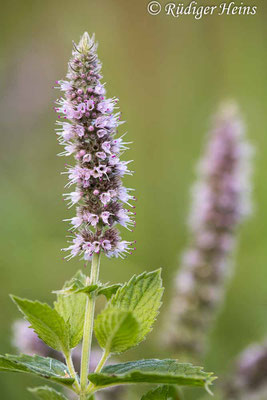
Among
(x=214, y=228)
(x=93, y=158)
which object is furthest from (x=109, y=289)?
(x=214, y=228)

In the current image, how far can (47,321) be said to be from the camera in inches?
63.7

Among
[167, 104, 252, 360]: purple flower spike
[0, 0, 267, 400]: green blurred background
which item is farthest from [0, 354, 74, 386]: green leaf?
[0, 0, 267, 400]: green blurred background

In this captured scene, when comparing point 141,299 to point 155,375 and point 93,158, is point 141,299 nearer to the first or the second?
point 155,375

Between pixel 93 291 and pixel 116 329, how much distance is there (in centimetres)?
21

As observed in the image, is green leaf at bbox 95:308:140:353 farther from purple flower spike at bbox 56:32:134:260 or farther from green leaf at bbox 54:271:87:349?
purple flower spike at bbox 56:32:134:260

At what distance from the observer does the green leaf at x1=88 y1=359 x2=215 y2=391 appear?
145 cm

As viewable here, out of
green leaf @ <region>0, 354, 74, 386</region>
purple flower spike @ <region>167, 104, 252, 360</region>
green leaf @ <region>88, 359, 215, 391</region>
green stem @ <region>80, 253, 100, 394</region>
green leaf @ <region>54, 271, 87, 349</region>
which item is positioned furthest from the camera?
purple flower spike @ <region>167, 104, 252, 360</region>

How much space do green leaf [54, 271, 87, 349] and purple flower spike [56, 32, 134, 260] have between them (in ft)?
0.55

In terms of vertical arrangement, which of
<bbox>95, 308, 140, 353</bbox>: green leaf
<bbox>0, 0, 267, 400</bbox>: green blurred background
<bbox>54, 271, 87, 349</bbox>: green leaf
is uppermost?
<bbox>0, 0, 267, 400</bbox>: green blurred background

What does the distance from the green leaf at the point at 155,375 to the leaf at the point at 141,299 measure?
0.11m

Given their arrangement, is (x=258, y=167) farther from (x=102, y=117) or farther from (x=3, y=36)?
(x=102, y=117)

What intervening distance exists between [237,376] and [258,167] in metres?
4.32

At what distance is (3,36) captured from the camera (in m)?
7.46

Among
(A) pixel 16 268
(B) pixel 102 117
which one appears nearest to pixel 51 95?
(A) pixel 16 268
